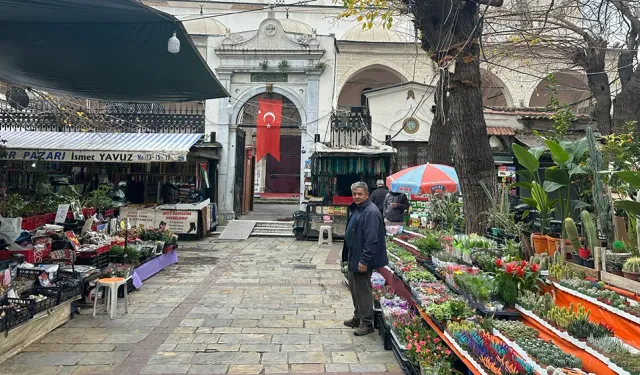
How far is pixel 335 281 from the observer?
26.9 feet

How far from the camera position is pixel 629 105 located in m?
8.23

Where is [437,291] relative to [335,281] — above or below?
above

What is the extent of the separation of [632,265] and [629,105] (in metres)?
6.90

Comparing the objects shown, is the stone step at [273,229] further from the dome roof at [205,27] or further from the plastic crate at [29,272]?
the dome roof at [205,27]

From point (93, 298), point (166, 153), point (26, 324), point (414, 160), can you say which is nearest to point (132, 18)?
point (26, 324)

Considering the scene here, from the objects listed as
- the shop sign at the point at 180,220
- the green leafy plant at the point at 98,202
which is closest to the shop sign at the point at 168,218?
the shop sign at the point at 180,220

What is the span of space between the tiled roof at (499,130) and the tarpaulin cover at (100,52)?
36.0 feet

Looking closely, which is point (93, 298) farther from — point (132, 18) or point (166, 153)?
point (166, 153)

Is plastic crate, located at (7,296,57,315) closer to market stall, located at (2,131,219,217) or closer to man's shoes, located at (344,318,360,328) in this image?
man's shoes, located at (344,318,360,328)

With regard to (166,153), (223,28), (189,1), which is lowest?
(166,153)

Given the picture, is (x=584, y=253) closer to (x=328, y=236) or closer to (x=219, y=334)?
(x=219, y=334)

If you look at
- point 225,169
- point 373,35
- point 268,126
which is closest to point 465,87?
point 268,126

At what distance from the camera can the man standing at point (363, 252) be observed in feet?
16.5

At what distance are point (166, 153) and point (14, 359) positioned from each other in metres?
8.62
